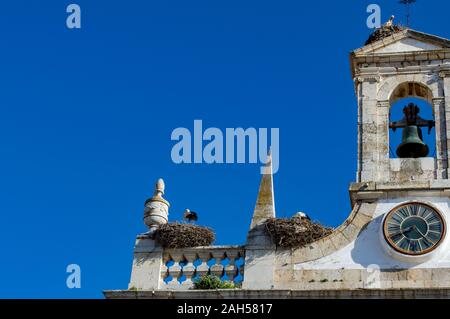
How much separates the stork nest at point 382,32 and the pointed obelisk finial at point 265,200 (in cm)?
330

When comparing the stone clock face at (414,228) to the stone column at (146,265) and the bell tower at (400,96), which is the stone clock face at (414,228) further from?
the stone column at (146,265)

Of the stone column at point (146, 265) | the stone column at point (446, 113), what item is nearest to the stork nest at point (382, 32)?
the stone column at point (446, 113)

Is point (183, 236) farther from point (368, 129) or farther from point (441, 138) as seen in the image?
point (441, 138)

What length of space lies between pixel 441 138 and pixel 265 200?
3.39m

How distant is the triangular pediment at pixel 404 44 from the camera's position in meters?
22.3

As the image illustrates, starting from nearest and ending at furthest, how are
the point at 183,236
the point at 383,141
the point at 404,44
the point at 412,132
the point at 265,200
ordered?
the point at 183,236 < the point at 265,200 < the point at 383,141 < the point at 412,132 < the point at 404,44

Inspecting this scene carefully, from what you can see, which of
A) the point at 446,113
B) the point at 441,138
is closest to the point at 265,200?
the point at 441,138

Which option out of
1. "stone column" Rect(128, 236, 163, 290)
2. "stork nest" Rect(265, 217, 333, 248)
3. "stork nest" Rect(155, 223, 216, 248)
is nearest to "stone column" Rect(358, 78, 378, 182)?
"stork nest" Rect(265, 217, 333, 248)

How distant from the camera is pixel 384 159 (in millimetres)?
21297

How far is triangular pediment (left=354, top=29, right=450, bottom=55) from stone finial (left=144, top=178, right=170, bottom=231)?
15.2 ft

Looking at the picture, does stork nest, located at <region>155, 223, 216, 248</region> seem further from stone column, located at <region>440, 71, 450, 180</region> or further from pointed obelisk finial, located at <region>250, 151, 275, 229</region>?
stone column, located at <region>440, 71, 450, 180</region>

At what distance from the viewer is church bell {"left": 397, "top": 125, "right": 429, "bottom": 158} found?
21766 mm

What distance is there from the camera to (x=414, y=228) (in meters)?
20.2
